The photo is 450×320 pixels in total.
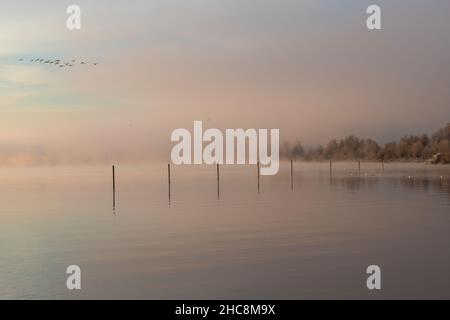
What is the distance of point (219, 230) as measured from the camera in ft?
125

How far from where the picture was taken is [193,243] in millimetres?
32375

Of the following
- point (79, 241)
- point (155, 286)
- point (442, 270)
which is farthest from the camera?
point (79, 241)

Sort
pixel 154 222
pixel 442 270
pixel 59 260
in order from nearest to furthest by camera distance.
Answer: pixel 442 270, pixel 59 260, pixel 154 222

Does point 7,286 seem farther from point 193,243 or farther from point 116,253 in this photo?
point 193,243

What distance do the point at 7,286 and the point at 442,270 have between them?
1589 centimetres
